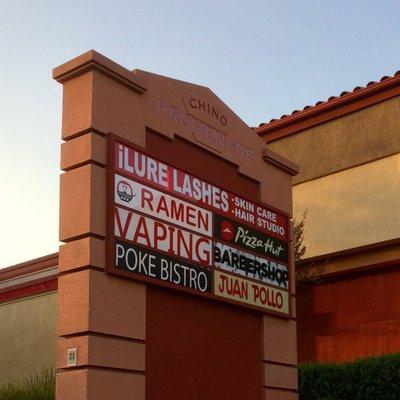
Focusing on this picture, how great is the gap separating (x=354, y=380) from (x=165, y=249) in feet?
20.1

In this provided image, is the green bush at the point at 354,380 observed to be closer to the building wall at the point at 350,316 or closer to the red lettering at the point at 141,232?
the building wall at the point at 350,316

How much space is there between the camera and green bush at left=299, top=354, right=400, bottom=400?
17.0m

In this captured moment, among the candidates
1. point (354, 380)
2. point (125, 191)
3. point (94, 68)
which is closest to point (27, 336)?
point (354, 380)

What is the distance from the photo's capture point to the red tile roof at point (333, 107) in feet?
69.7

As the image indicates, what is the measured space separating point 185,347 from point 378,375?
5171 millimetres

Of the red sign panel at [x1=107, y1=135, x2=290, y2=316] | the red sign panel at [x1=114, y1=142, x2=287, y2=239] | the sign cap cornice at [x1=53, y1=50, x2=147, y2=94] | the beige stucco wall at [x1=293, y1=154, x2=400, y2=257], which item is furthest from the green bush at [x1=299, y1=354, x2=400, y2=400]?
the sign cap cornice at [x1=53, y1=50, x2=147, y2=94]

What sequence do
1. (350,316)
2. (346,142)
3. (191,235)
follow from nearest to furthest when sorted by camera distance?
(191,235) < (350,316) < (346,142)

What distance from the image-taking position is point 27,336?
23656 millimetres

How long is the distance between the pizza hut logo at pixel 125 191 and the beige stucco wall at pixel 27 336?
33.9 ft

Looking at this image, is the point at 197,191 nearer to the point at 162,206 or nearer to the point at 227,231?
the point at 227,231

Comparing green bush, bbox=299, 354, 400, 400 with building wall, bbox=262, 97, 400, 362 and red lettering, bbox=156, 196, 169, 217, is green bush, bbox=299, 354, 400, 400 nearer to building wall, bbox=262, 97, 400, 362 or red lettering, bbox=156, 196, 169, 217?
building wall, bbox=262, 97, 400, 362

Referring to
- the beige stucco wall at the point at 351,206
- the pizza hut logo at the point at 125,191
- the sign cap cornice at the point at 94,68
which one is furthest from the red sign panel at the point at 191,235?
the beige stucco wall at the point at 351,206

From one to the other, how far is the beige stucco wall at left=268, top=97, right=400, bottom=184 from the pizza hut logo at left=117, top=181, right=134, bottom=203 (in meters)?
9.81

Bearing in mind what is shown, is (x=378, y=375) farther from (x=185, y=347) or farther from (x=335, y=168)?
(x=335, y=168)
